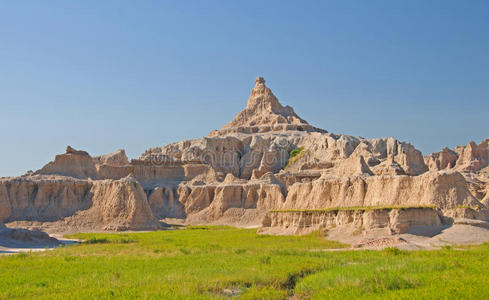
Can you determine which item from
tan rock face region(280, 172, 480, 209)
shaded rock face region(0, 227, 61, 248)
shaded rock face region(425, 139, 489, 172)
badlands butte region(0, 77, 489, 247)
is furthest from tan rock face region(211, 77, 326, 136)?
shaded rock face region(0, 227, 61, 248)

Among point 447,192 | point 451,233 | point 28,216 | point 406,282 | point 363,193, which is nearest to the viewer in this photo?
point 406,282

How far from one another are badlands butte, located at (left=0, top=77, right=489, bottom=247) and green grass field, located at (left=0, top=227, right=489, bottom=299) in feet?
32.1

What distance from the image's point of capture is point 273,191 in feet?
240

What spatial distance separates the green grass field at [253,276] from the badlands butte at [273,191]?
9796 millimetres

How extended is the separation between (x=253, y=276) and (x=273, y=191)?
54.8 meters

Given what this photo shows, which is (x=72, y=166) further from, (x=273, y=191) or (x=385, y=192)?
(x=385, y=192)

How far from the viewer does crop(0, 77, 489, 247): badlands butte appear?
36.6 m

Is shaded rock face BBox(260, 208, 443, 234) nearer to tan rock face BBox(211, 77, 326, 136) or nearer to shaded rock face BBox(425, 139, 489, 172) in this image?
shaded rock face BBox(425, 139, 489, 172)

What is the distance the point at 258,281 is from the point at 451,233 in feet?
64.4

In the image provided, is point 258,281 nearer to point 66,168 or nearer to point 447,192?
point 447,192

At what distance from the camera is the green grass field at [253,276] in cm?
1582

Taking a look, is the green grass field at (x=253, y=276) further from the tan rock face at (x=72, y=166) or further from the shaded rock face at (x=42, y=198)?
the tan rock face at (x=72, y=166)

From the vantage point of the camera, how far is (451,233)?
109 ft

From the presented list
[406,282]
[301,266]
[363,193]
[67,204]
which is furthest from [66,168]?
[406,282]
